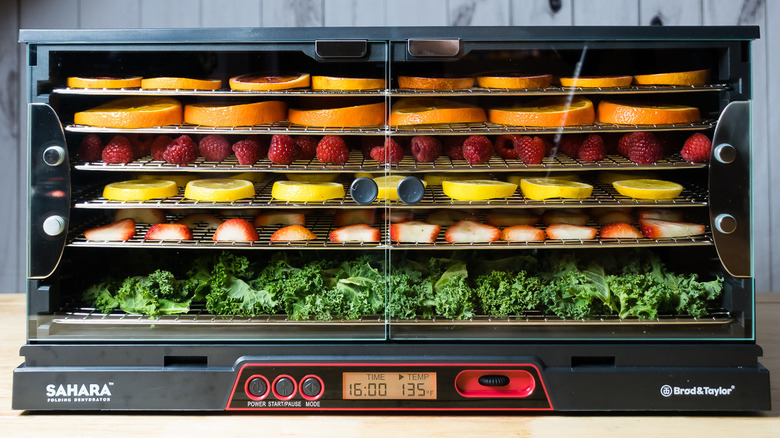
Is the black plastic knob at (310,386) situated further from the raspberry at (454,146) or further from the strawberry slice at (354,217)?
the raspberry at (454,146)

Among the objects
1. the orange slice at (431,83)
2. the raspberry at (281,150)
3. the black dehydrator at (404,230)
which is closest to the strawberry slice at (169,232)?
the black dehydrator at (404,230)

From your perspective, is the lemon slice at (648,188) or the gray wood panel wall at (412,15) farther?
the gray wood panel wall at (412,15)

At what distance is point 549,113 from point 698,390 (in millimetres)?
656

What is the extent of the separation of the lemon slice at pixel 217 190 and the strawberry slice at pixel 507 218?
54 cm

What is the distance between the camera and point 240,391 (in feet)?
4.77

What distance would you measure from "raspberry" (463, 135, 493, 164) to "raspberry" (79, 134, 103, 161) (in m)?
0.81

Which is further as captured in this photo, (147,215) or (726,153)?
(147,215)

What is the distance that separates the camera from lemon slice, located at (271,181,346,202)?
152 cm

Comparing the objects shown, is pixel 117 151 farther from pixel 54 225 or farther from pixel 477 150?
pixel 477 150

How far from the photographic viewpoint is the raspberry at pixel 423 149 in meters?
1.51

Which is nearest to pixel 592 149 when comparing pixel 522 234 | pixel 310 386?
pixel 522 234

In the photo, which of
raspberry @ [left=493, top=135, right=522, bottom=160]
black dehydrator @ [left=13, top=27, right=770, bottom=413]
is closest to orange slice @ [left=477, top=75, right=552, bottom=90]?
black dehydrator @ [left=13, top=27, right=770, bottom=413]

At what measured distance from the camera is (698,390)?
4.71ft

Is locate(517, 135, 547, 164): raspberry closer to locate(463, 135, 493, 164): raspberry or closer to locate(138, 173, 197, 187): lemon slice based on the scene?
locate(463, 135, 493, 164): raspberry
